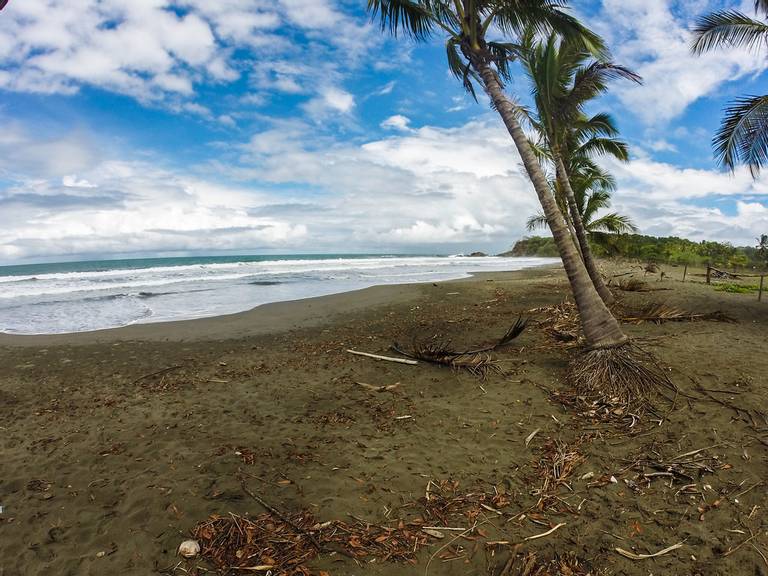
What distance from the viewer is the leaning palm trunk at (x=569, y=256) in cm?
598

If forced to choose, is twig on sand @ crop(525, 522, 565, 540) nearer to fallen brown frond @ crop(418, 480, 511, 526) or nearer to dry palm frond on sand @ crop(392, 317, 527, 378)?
fallen brown frond @ crop(418, 480, 511, 526)

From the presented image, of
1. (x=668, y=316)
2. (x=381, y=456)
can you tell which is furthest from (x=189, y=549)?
(x=668, y=316)

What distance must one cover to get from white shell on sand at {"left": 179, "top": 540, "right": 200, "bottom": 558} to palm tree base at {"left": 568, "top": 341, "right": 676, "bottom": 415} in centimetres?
453

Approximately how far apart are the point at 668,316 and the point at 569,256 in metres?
A: 3.86

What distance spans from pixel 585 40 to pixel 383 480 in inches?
344

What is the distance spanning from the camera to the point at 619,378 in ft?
17.3

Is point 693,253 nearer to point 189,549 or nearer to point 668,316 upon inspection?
point 668,316

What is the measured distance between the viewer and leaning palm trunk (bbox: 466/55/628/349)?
5.98 m

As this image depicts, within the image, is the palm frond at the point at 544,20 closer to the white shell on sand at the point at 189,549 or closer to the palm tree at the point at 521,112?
the palm tree at the point at 521,112

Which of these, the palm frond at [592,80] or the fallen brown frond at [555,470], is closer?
the fallen brown frond at [555,470]

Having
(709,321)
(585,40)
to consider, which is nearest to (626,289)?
(709,321)

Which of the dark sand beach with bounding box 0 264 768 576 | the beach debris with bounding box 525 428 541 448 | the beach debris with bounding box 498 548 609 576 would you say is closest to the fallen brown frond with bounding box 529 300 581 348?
the dark sand beach with bounding box 0 264 768 576

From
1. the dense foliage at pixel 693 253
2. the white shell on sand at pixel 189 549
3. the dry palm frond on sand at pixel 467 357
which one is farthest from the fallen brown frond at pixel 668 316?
the dense foliage at pixel 693 253

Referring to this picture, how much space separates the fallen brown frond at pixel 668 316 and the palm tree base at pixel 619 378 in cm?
289
